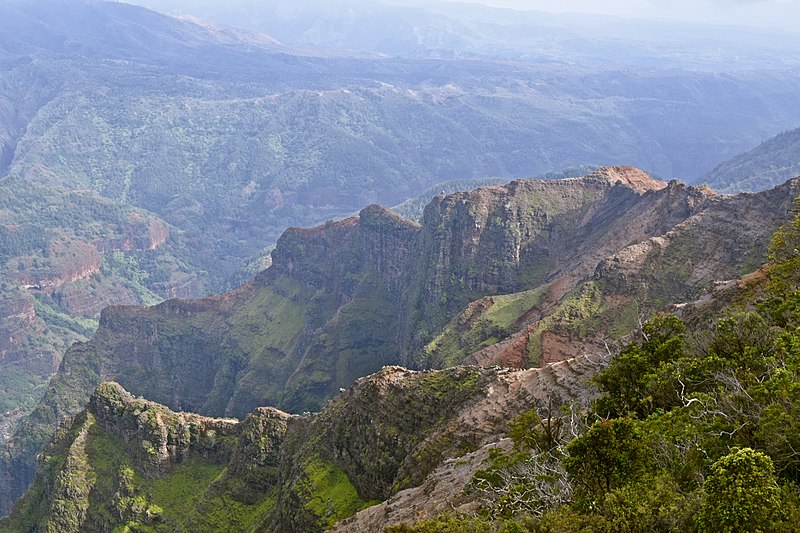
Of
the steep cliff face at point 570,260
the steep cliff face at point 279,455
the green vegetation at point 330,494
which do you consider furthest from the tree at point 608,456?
the green vegetation at point 330,494

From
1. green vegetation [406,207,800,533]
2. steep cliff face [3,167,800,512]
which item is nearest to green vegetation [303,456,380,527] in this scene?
green vegetation [406,207,800,533]

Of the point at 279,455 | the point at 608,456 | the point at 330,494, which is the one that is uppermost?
the point at 608,456

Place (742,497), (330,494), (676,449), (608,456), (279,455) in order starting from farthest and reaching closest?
1. (279,455)
2. (330,494)
3. (676,449)
4. (608,456)
5. (742,497)

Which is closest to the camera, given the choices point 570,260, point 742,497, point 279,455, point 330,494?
point 742,497

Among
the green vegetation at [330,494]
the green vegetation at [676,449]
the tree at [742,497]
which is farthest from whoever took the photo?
the green vegetation at [330,494]

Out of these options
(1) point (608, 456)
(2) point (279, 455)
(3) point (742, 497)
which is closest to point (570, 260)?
(2) point (279, 455)

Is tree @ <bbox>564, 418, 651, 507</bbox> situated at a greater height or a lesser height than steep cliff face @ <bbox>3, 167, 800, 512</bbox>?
greater

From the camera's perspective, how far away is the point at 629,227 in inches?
6088

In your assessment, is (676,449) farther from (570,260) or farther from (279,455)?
(570,260)

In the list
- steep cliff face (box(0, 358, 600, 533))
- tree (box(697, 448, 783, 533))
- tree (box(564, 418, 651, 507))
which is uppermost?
tree (box(697, 448, 783, 533))

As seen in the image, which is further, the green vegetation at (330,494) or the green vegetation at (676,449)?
the green vegetation at (330,494)

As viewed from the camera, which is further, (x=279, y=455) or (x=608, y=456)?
(x=279, y=455)

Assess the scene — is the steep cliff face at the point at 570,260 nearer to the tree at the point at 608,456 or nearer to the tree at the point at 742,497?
the tree at the point at 608,456

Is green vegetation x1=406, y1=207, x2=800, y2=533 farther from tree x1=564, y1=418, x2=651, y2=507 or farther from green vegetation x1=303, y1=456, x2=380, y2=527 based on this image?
green vegetation x1=303, y1=456, x2=380, y2=527
